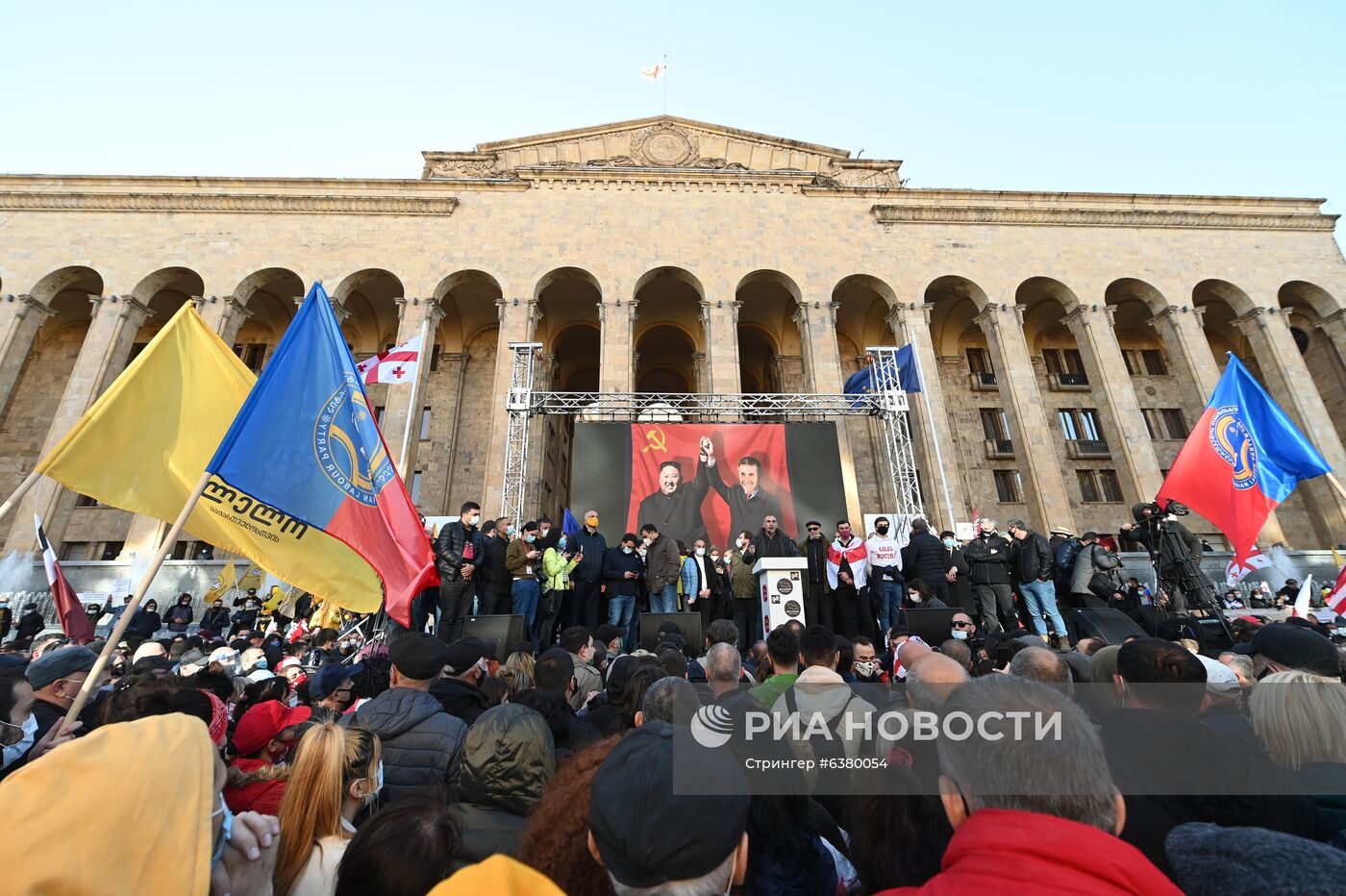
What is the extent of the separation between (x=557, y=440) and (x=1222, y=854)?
25820mm

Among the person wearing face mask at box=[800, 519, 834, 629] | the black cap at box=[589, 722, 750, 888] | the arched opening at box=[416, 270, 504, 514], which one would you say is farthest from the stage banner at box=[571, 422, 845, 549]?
the black cap at box=[589, 722, 750, 888]

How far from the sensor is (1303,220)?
21781mm

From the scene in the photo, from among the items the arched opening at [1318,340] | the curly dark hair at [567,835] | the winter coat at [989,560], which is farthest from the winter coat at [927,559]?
the arched opening at [1318,340]

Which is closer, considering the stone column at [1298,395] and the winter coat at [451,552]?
the winter coat at [451,552]

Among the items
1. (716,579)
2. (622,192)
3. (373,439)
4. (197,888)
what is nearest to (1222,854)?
(197,888)

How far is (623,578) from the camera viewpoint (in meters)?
9.77

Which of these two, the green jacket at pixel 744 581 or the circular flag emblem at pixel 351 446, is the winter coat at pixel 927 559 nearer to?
the green jacket at pixel 744 581

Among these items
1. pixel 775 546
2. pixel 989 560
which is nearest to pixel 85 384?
pixel 775 546

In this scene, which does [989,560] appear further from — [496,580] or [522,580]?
[496,580]

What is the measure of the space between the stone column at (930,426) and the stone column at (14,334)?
26.8 metres

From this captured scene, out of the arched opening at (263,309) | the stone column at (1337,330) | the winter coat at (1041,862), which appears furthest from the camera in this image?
the stone column at (1337,330)

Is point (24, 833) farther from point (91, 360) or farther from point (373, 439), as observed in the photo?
point (91, 360)

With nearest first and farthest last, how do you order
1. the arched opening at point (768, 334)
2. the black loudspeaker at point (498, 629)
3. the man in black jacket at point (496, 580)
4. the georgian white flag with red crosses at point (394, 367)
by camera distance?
the black loudspeaker at point (498, 629), the man in black jacket at point (496, 580), the georgian white flag with red crosses at point (394, 367), the arched opening at point (768, 334)

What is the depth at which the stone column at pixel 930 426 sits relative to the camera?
57.9ft
